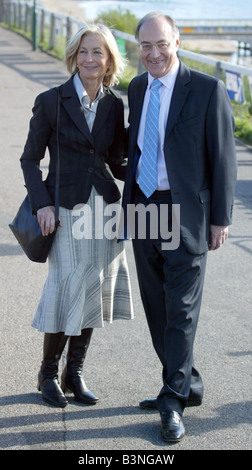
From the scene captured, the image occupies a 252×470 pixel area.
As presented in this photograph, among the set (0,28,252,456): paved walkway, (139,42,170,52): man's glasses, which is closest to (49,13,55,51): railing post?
(0,28,252,456): paved walkway

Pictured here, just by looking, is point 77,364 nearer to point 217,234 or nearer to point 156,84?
point 217,234

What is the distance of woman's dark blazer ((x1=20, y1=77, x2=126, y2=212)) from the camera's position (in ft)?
14.0

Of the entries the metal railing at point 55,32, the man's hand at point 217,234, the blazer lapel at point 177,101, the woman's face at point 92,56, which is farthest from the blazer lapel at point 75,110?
the metal railing at point 55,32

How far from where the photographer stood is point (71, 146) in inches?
169

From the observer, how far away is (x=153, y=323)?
442 cm

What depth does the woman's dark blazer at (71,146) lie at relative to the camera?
4277 mm

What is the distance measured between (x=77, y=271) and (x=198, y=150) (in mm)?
924

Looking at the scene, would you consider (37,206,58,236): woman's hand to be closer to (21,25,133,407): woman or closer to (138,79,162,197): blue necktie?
(21,25,133,407): woman

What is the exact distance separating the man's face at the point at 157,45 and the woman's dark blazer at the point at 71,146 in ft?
1.39

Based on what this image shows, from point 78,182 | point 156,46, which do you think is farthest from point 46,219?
point 156,46

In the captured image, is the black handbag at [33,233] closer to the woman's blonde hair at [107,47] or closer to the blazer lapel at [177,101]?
the woman's blonde hair at [107,47]

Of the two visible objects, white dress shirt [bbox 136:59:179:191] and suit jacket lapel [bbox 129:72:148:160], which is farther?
suit jacket lapel [bbox 129:72:148:160]
